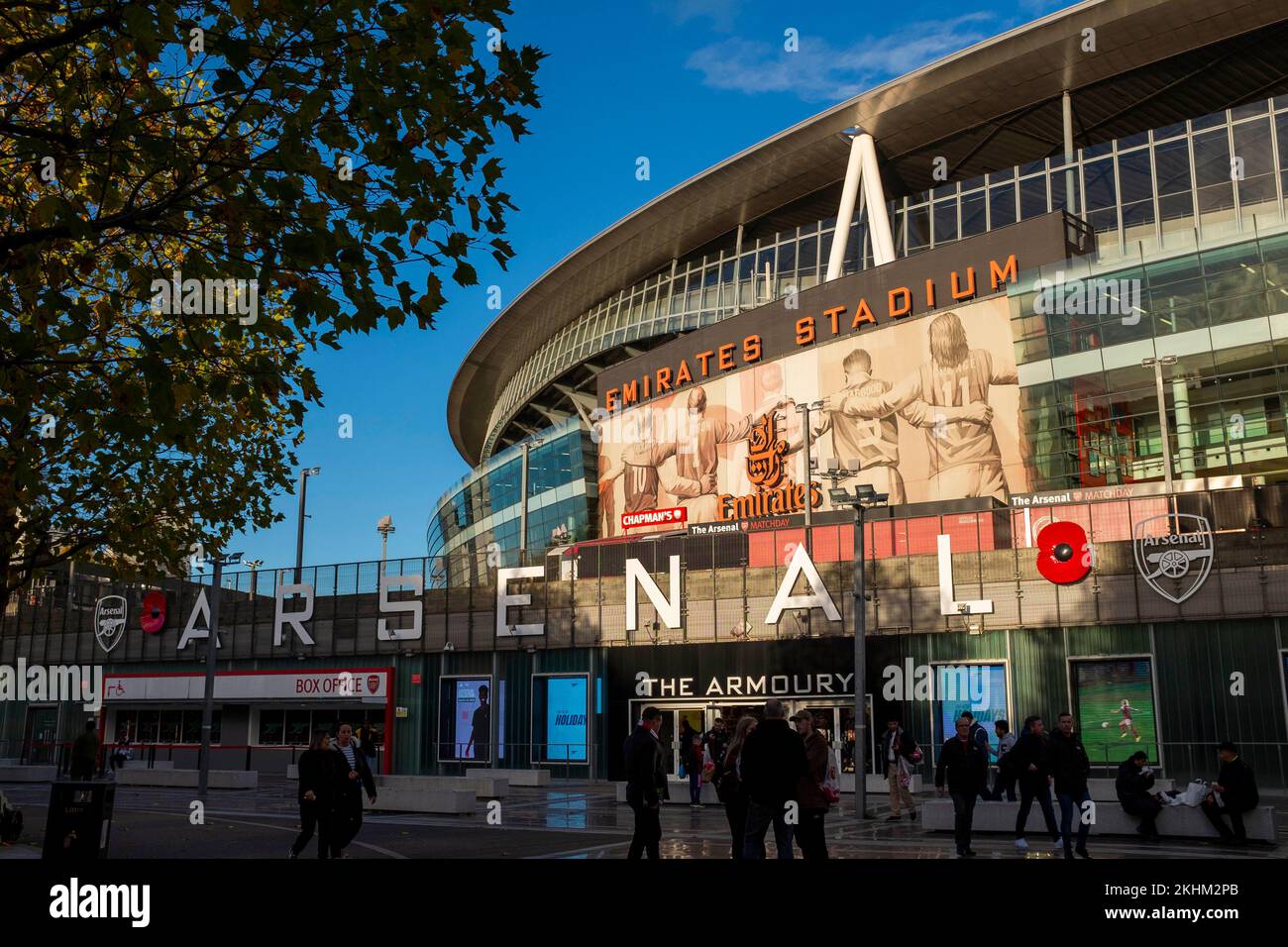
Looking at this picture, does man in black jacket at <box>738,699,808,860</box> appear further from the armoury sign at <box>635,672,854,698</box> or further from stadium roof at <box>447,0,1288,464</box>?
stadium roof at <box>447,0,1288,464</box>

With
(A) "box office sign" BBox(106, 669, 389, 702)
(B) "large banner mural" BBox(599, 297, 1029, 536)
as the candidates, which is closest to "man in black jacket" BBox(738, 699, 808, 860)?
(B) "large banner mural" BBox(599, 297, 1029, 536)

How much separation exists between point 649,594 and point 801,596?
18.6ft

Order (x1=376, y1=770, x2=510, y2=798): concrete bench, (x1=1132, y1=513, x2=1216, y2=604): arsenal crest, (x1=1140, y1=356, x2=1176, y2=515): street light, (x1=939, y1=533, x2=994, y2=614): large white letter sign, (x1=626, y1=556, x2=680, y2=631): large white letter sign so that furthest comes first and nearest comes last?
(x1=626, y1=556, x2=680, y2=631): large white letter sign < (x1=1140, y1=356, x2=1176, y2=515): street light < (x1=939, y1=533, x2=994, y2=614): large white letter sign < (x1=1132, y1=513, x2=1216, y2=604): arsenal crest < (x1=376, y1=770, x2=510, y2=798): concrete bench

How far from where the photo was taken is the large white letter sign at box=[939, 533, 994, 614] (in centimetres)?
3362

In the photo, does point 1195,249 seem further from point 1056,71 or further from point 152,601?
point 152,601

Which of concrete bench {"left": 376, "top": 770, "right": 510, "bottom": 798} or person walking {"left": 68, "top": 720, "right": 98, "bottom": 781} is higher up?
person walking {"left": 68, "top": 720, "right": 98, "bottom": 781}

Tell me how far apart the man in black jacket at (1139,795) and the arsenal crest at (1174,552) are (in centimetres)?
1501

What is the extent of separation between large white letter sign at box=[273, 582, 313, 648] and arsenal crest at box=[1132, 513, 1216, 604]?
3044 centimetres

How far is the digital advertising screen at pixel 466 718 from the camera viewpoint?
41.6 metres

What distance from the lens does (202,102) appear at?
896 centimetres

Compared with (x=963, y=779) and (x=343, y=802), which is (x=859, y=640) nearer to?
(x=963, y=779)

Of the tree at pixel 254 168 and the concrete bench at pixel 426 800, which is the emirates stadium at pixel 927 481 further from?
the tree at pixel 254 168
